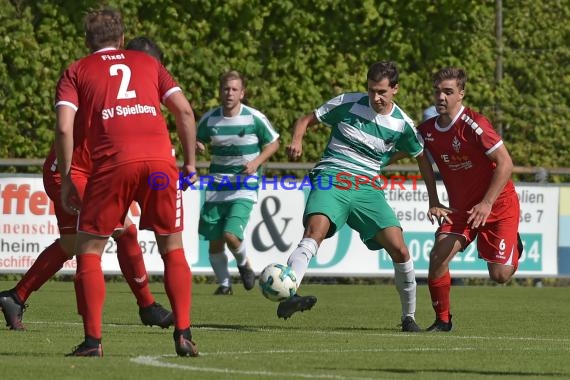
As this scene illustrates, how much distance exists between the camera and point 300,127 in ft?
35.1

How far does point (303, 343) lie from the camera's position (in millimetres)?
9156

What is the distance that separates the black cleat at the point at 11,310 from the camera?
9844 millimetres

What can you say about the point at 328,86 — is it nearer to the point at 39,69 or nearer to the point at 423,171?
the point at 39,69

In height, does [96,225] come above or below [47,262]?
above

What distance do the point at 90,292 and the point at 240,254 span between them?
25.4ft

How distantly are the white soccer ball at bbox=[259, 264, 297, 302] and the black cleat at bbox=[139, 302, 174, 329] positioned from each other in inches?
25.7

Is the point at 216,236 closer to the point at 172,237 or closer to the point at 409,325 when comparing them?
the point at 409,325

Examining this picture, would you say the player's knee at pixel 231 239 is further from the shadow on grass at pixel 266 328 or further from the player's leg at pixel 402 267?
the player's leg at pixel 402 267

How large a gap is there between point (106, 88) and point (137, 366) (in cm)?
144

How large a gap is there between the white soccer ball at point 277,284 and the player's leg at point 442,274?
1541 millimetres

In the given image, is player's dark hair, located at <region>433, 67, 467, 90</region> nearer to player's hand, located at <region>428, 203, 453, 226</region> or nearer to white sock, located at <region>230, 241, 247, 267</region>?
player's hand, located at <region>428, 203, 453, 226</region>

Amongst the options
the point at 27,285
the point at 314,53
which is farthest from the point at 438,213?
the point at 314,53

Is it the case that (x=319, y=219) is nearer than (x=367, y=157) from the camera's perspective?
Yes

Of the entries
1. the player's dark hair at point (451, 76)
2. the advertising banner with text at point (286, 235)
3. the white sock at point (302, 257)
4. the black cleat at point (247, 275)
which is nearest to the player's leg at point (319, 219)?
the white sock at point (302, 257)
